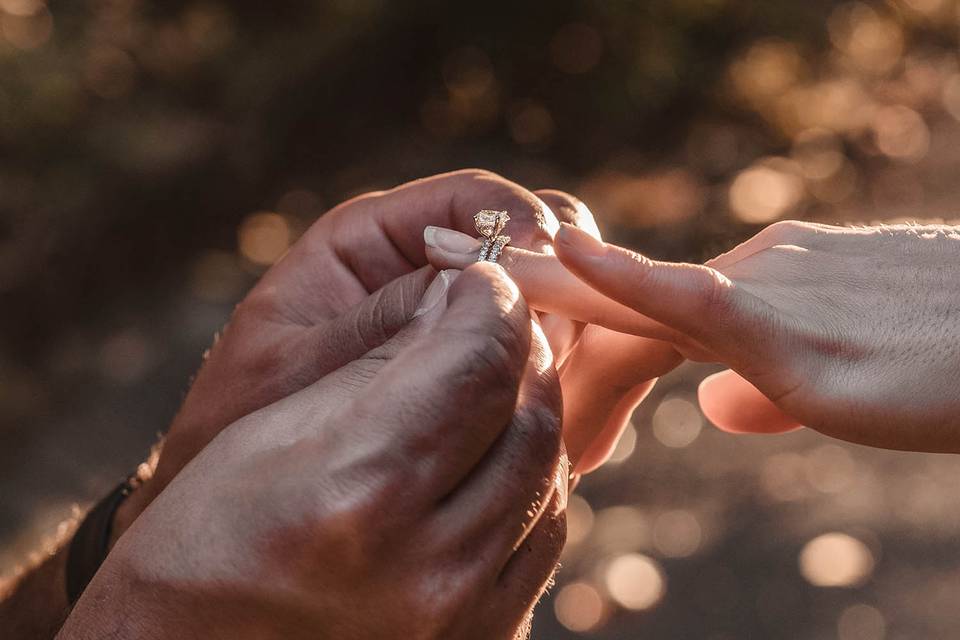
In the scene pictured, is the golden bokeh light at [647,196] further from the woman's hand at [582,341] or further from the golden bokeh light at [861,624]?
the woman's hand at [582,341]

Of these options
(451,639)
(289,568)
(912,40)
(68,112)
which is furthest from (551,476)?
(912,40)

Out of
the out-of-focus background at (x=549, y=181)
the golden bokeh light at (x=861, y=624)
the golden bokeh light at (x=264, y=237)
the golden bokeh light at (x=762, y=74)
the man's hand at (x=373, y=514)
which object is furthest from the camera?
the golden bokeh light at (x=762, y=74)

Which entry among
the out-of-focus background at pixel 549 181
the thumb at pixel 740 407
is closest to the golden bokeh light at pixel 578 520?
the out-of-focus background at pixel 549 181

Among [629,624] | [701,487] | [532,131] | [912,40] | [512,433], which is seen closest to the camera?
[512,433]

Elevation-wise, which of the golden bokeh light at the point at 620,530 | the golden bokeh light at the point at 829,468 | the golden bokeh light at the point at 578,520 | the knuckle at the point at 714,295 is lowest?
the golden bokeh light at the point at 829,468

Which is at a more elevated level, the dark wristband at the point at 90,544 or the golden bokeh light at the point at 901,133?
the dark wristband at the point at 90,544

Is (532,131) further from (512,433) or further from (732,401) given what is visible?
(512,433)
